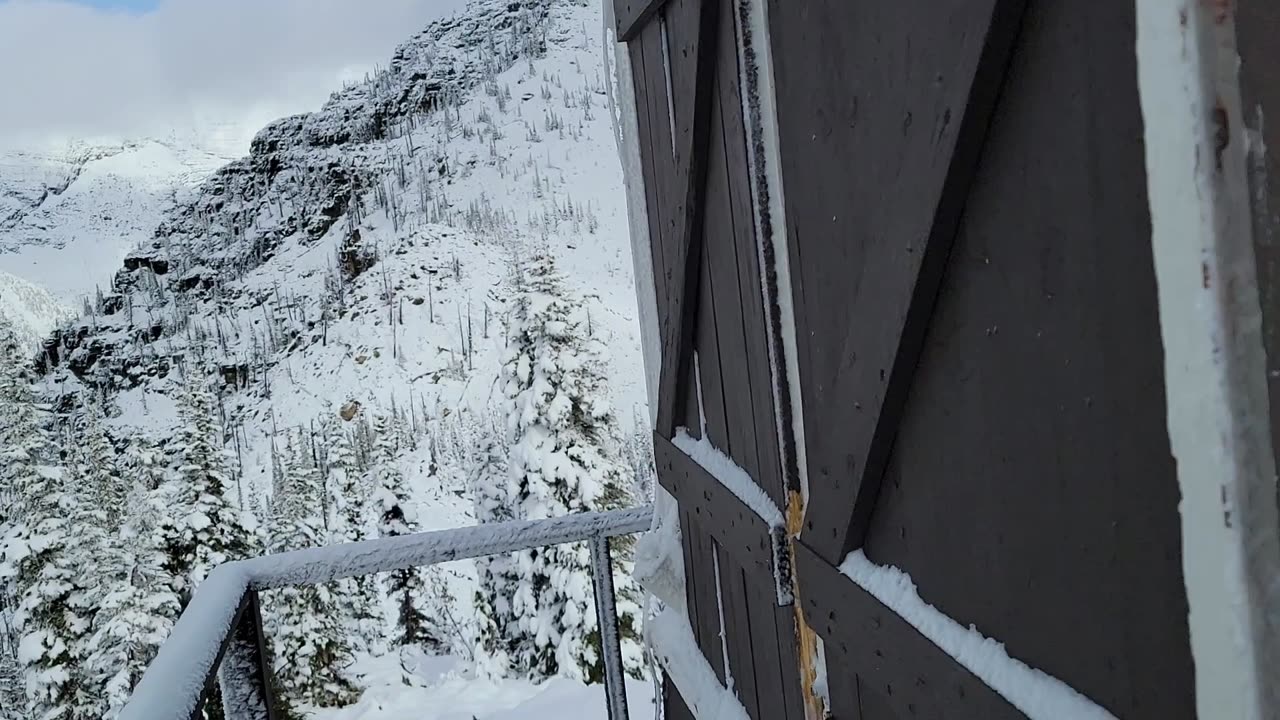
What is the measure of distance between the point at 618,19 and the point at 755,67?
1.24 m

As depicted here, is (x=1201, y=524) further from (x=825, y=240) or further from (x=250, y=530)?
(x=250, y=530)

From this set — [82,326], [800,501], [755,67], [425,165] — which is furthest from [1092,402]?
[82,326]

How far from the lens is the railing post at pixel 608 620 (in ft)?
11.0

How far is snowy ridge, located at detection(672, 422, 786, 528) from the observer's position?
1924 mm

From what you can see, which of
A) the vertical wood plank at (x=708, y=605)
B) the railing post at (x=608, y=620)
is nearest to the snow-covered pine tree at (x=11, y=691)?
the railing post at (x=608, y=620)

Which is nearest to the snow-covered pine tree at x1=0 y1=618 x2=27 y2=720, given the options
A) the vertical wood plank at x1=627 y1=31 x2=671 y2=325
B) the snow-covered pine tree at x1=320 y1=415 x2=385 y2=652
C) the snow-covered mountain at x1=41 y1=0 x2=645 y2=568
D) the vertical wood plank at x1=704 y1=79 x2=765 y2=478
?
the snow-covered pine tree at x1=320 y1=415 x2=385 y2=652

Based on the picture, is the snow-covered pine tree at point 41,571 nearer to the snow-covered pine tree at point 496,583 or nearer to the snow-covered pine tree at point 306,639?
the snow-covered pine tree at point 306,639

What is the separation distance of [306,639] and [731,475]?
845 inches

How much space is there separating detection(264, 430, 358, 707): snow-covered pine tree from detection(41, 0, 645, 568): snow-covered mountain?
1362 inches

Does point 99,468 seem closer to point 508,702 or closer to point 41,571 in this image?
point 41,571

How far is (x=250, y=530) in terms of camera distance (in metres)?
19.8

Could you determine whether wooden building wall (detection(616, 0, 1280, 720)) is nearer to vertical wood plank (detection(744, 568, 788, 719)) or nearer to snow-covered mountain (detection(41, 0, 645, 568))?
vertical wood plank (detection(744, 568, 788, 719))

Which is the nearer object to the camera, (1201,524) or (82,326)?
(1201,524)

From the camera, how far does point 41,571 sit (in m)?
20.7
